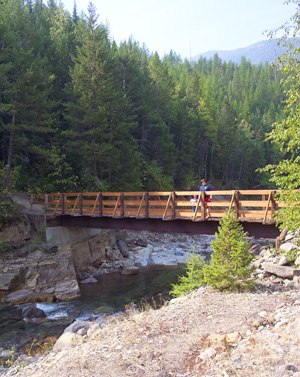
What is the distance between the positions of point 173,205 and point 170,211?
0.45 meters

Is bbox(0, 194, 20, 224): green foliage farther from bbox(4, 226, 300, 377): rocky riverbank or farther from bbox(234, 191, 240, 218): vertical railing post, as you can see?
bbox(234, 191, 240, 218): vertical railing post

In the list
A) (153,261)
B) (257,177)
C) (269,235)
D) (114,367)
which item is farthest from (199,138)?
(114,367)

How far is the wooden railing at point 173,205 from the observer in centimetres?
1480

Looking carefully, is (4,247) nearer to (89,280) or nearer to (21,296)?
(21,296)

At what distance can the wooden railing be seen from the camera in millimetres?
14805

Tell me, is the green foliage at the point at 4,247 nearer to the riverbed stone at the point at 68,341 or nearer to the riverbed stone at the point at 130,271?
the riverbed stone at the point at 130,271

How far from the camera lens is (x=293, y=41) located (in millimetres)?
8508

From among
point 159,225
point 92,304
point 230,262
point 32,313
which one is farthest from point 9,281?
point 230,262

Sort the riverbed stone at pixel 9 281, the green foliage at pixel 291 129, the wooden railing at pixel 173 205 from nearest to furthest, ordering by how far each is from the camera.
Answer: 1. the green foliage at pixel 291 129
2. the wooden railing at pixel 173 205
3. the riverbed stone at pixel 9 281

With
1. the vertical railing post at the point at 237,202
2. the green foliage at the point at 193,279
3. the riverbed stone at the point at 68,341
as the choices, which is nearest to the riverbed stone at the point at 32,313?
the riverbed stone at the point at 68,341

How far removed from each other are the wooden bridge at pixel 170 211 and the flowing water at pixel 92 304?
3481 millimetres

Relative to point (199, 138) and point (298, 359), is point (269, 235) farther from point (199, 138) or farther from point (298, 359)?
point (199, 138)

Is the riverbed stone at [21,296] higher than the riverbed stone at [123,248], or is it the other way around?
the riverbed stone at [123,248]

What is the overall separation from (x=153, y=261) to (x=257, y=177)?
158ft
